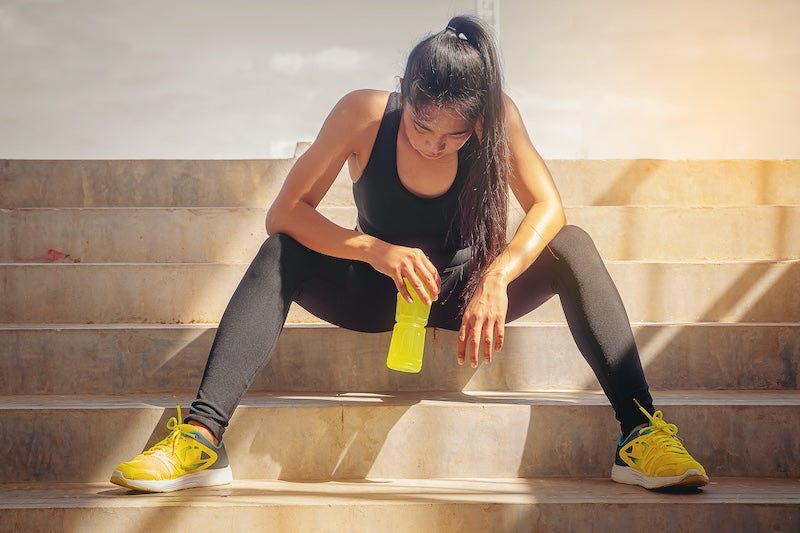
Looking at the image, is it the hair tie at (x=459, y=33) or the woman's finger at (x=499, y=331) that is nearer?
the woman's finger at (x=499, y=331)

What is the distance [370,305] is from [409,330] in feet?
0.89

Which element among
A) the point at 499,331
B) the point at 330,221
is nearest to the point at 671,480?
the point at 499,331

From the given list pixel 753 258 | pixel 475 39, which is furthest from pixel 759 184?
pixel 475 39

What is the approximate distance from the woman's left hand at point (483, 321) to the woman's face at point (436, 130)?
1.10 ft

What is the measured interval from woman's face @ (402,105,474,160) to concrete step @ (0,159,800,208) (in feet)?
5.53

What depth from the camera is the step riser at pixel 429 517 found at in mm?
1493

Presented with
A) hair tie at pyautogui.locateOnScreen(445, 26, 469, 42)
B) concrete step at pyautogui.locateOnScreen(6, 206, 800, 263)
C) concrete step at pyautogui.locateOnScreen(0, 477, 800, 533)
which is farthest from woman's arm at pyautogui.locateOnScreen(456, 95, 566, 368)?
concrete step at pyautogui.locateOnScreen(6, 206, 800, 263)

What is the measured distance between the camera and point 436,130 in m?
1.69

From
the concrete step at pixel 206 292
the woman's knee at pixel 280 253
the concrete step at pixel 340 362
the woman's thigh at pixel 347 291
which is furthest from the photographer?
the concrete step at pixel 206 292

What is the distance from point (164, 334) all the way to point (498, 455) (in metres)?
1.03

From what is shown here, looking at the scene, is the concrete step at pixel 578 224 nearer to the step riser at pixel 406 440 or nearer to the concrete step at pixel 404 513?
the step riser at pixel 406 440

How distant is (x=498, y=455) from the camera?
1.84 meters

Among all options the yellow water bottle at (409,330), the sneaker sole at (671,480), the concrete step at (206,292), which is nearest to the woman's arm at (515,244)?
the yellow water bottle at (409,330)

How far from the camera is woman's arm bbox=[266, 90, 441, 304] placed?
5.50 feet
